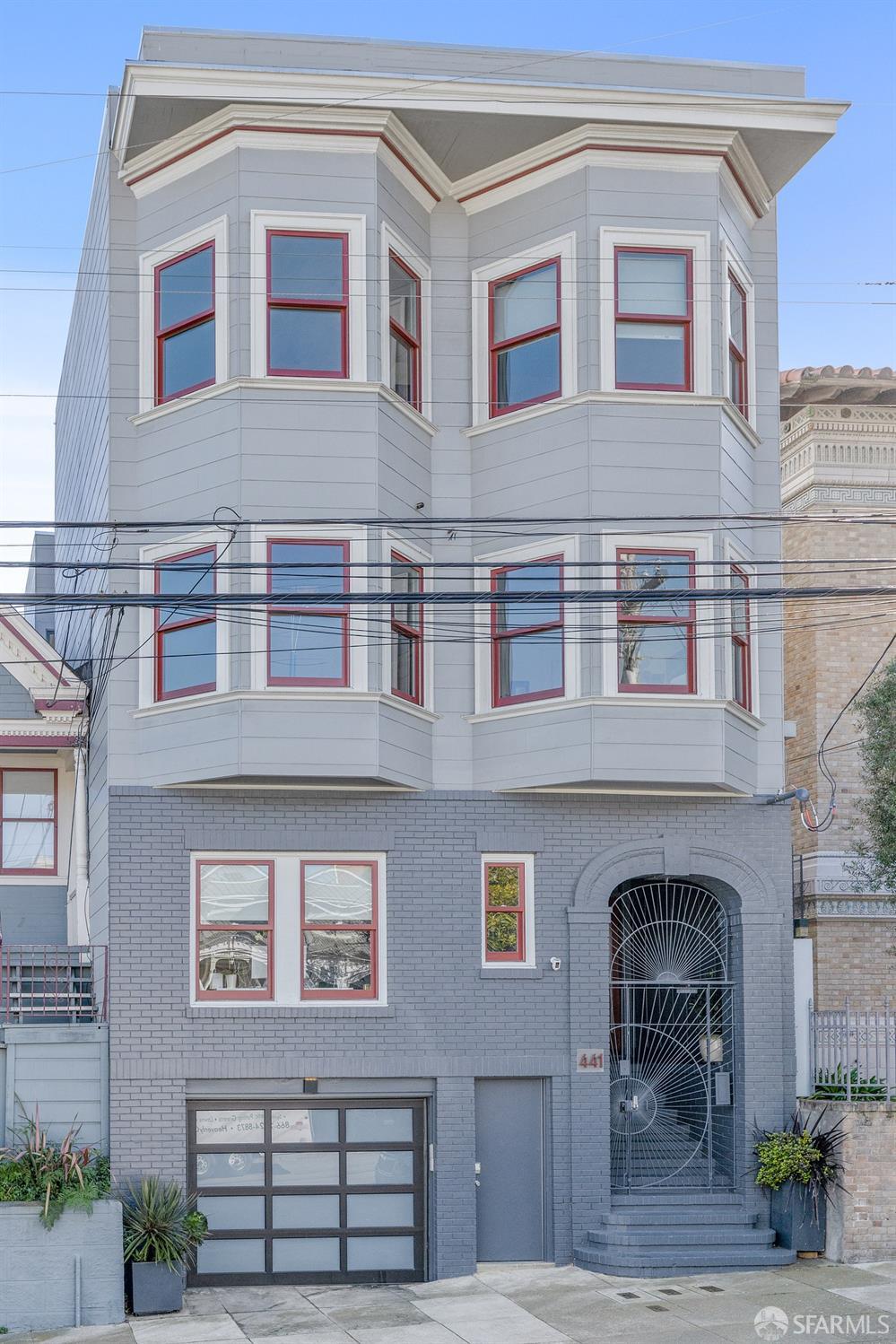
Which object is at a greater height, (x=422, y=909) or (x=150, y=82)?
(x=150, y=82)

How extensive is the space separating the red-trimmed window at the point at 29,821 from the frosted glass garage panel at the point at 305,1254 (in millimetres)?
6441

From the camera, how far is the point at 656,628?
17516mm

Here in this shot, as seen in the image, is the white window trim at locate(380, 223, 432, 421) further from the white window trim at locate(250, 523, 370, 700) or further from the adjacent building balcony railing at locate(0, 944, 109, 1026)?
the adjacent building balcony railing at locate(0, 944, 109, 1026)

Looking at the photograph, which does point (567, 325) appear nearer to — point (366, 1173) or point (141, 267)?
point (141, 267)

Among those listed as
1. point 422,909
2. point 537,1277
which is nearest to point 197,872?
point 422,909

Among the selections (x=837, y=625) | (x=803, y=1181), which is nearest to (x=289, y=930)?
(x=803, y=1181)

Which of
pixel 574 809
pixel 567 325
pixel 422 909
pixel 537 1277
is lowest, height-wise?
pixel 537 1277

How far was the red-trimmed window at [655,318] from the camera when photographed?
17.8 m

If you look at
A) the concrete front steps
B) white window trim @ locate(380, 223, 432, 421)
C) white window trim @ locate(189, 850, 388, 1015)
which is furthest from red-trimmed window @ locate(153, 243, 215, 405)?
the concrete front steps

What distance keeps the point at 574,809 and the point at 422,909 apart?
6.58 ft

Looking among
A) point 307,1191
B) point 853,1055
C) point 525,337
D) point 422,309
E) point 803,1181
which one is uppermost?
point 422,309

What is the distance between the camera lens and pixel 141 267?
59.5ft

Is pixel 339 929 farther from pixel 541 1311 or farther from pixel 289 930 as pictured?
pixel 541 1311

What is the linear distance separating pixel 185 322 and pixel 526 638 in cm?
505
